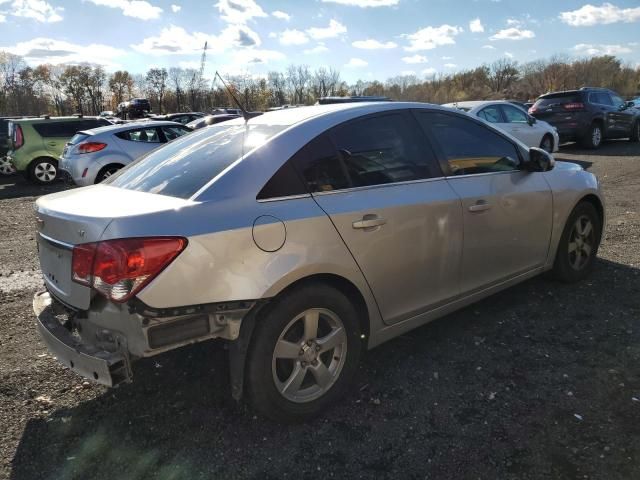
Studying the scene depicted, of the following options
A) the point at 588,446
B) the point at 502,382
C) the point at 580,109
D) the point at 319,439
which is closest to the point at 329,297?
the point at 319,439

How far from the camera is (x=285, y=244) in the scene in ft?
8.63

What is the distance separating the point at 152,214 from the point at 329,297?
103 centimetres

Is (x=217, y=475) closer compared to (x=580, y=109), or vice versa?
(x=217, y=475)

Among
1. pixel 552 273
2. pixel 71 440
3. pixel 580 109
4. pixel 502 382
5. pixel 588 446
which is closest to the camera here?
pixel 588 446

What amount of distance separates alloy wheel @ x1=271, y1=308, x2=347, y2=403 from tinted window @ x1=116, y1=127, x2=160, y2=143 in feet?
30.3

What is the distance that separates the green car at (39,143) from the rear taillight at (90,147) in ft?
10.7

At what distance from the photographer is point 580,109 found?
14.9 metres

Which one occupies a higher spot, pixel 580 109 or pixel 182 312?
pixel 580 109

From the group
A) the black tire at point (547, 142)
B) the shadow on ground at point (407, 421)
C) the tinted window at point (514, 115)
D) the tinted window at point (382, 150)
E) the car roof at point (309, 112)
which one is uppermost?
the tinted window at point (514, 115)

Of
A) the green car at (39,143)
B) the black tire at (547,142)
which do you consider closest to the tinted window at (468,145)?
the black tire at (547,142)

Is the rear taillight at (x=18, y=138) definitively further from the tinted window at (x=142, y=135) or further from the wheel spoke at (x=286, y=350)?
the wheel spoke at (x=286, y=350)

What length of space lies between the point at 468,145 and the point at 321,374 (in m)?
2.01

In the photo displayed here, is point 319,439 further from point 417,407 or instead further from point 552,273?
point 552,273

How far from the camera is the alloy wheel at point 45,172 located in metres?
13.1
